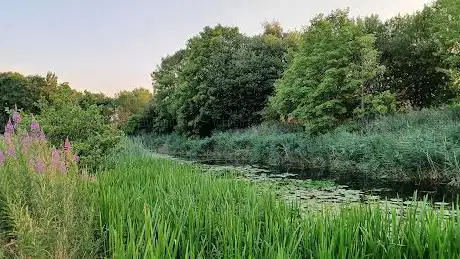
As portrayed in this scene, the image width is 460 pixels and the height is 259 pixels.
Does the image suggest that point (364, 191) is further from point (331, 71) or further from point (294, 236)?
point (331, 71)

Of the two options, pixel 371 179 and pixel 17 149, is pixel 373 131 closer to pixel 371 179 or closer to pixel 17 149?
pixel 371 179

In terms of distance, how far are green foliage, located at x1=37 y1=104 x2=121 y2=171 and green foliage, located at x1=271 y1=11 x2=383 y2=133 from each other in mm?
10794

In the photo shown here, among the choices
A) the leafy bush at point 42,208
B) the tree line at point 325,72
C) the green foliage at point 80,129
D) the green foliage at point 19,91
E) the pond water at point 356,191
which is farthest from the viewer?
the green foliage at point 19,91

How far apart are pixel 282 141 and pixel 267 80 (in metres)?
10.6

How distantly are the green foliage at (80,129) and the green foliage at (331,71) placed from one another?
425 inches

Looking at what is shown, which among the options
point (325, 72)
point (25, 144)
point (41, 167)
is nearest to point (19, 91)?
point (325, 72)

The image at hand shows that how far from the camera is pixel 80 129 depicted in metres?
9.81

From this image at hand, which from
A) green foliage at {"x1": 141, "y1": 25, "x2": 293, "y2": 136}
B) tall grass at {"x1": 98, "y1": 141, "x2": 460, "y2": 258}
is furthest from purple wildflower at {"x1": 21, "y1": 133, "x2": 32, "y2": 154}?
green foliage at {"x1": 141, "y1": 25, "x2": 293, "y2": 136}

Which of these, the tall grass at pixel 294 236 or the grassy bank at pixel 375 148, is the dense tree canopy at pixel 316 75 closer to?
the grassy bank at pixel 375 148

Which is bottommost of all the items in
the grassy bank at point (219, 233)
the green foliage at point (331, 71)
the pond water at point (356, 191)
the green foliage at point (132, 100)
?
the pond water at point (356, 191)

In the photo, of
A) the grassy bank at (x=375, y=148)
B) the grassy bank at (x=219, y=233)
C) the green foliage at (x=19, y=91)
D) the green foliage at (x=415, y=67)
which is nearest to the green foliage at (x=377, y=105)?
the grassy bank at (x=375, y=148)

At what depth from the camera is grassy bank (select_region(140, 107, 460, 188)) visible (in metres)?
10.9

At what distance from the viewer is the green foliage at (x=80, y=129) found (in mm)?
9328

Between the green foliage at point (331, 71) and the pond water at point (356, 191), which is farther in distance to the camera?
the green foliage at point (331, 71)
